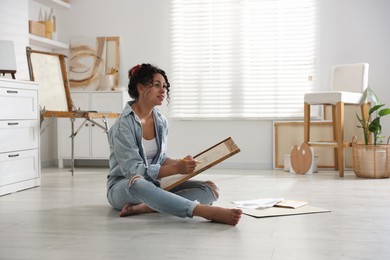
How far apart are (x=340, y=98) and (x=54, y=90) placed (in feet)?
8.25

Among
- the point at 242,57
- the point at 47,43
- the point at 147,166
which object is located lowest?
the point at 147,166

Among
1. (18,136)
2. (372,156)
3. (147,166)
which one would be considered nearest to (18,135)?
(18,136)

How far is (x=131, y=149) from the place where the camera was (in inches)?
95.5

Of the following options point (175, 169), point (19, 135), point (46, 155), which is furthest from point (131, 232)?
point (46, 155)

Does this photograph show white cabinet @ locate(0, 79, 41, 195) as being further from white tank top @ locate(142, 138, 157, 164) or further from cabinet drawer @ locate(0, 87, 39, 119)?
white tank top @ locate(142, 138, 157, 164)

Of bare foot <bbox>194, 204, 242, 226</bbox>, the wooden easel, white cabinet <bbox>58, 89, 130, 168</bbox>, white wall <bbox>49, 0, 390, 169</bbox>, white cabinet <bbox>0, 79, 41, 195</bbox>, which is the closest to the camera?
bare foot <bbox>194, 204, 242, 226</bbox>

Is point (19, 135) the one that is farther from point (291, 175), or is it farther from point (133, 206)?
point (291, 175)

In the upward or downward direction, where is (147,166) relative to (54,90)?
downward

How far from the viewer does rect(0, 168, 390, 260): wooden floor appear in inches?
72.6

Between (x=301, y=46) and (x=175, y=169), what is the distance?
312 centimetres

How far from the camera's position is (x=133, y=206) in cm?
255

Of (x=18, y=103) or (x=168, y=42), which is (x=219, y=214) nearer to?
(x=18, y=103)

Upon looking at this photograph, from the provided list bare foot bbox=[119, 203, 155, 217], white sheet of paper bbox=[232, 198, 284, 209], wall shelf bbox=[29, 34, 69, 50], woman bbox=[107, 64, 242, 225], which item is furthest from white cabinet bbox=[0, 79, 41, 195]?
white sheet of paper bbox=[232, 198, 284, 209]

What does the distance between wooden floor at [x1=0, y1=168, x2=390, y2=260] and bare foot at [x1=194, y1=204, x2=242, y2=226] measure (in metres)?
0.04
